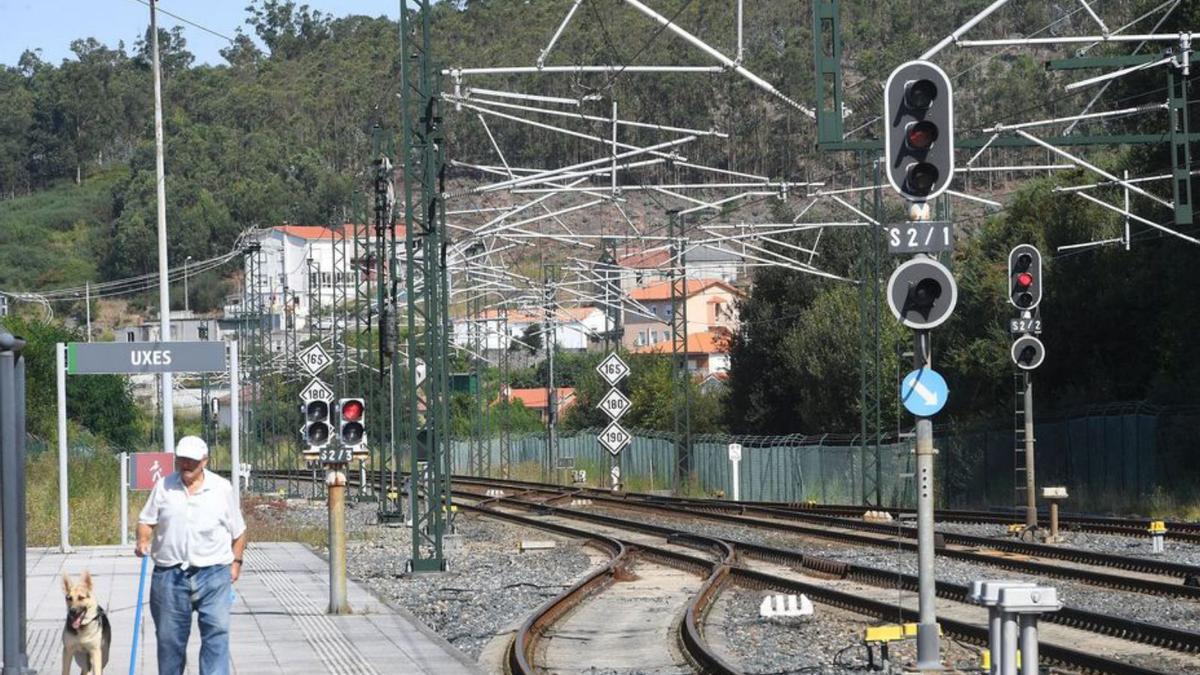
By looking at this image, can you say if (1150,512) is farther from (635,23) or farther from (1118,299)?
(635,23)

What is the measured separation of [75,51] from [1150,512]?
17671 centimetres

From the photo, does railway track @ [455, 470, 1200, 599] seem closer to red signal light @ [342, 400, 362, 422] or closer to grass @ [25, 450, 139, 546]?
red signal light @ [342, 400, 362, 422]

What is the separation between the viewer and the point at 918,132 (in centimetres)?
1379

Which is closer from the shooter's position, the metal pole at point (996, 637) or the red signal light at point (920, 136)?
the metal pole at point (996, 637)

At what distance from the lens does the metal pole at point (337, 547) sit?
1916cm

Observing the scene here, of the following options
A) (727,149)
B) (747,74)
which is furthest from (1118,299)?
(727,149)

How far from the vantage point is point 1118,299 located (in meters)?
49.6

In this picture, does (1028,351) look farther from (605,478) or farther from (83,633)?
(605,478)

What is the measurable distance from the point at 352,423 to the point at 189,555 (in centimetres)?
1057

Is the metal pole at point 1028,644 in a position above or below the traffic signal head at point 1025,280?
below

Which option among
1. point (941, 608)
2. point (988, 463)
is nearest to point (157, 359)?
point (941, 608)

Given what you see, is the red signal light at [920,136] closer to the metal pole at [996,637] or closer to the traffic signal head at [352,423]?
the metal pole at [996,637]

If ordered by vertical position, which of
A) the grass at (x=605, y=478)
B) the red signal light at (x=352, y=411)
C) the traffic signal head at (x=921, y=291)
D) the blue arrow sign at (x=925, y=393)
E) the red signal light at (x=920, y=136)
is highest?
the red signal light at (x=920, y=136)

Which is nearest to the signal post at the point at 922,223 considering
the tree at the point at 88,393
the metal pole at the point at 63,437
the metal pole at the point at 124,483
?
the metal pole at the point at 63,437
